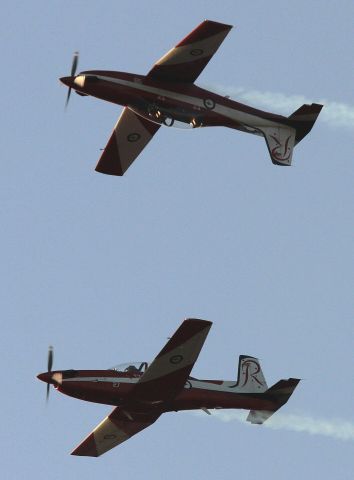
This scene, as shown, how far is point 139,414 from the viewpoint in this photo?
45.1m

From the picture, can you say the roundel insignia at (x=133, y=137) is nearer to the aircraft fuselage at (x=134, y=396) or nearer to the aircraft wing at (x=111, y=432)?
the aircraft fuselage at (x=134, y=396)

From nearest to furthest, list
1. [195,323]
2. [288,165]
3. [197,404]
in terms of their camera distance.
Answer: [195,323] → [197,404] → [288,165]

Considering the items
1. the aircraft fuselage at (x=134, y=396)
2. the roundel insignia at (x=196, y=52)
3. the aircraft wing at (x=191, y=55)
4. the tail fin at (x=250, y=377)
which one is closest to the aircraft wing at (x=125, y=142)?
the aircraft wing at (x=191, y=55)

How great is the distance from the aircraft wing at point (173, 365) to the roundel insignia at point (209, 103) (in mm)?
7590

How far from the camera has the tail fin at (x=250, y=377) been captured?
4659 centimetres

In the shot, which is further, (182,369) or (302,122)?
(302,122)

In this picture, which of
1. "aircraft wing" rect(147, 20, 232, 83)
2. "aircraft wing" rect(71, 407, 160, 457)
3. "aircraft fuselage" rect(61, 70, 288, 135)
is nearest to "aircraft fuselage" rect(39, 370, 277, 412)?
"aircraft wing" rect(71, 407, 160, 457)

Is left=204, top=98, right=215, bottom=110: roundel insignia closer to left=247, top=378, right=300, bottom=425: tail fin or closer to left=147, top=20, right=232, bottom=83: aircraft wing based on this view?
left=147, top=20, right=232, bottom=83: aircraft wing

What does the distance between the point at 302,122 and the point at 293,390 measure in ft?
25.1

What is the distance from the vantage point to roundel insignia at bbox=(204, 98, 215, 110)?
4716 cm

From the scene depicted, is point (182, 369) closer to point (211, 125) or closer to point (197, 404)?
point (197, 404)

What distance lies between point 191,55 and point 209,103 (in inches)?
72.5

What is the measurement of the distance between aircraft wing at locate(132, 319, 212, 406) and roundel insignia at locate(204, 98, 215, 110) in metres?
7.59

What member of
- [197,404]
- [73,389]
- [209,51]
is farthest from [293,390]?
[209,51]
